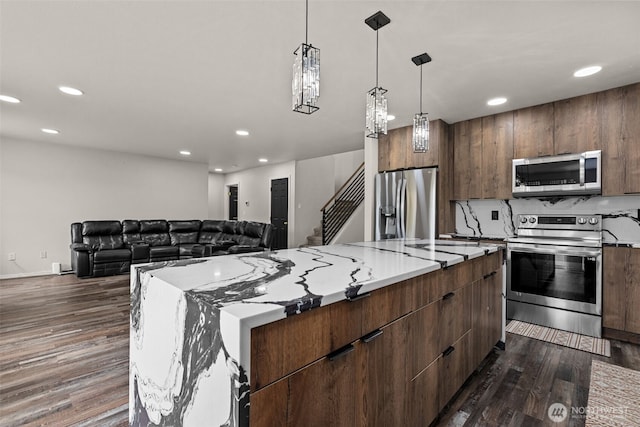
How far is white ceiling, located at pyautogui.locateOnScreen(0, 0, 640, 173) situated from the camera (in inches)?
71.4

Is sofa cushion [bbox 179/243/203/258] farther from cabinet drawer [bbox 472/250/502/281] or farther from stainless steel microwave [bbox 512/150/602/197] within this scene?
stainless steel microwave [bbox 512/150/602/197]

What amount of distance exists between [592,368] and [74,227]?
7.54m

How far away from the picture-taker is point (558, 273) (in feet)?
9.79

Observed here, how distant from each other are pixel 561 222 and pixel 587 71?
5.01 feet

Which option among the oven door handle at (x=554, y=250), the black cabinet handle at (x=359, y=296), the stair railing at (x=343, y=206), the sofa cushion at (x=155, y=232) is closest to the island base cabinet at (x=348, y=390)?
the black cabinet handle at (x=359, y=296)

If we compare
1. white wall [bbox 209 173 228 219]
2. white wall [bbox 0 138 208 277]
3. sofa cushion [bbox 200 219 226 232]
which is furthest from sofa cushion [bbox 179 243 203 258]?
white wall [bbox 209 173 228 219]

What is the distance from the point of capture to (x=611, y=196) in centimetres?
305

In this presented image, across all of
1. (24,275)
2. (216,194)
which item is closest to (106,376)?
(24,275)

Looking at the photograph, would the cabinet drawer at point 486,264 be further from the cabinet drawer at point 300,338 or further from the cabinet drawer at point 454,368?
the cabinet drawer at point 300,338

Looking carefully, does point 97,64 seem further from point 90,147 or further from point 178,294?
point 90,147

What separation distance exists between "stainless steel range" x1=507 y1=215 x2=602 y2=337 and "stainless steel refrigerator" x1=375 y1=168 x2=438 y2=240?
0.98 meters

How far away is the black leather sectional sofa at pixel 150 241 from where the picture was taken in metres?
5.27

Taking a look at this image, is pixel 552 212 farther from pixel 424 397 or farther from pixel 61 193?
pixel 61 193

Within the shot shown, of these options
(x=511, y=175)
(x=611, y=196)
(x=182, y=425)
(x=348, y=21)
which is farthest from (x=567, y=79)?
(x=182, y=425)
